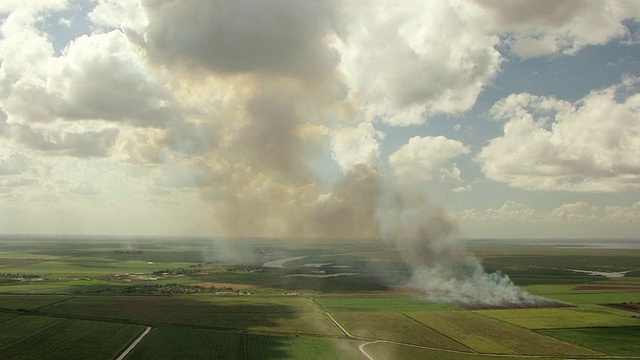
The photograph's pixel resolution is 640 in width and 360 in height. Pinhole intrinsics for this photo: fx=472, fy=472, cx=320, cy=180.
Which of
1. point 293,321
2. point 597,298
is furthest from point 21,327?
point 597,298

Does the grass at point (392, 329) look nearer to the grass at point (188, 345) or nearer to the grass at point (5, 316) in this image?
the grass at point (188, 345)

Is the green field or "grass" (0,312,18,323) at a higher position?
"grass" (0,312,18,323)

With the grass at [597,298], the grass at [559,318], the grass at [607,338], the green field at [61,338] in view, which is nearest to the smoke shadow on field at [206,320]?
the green field at [61,338]

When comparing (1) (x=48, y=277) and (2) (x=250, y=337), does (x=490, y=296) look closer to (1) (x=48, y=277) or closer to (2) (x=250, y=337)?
(2) (x=250, y=337)

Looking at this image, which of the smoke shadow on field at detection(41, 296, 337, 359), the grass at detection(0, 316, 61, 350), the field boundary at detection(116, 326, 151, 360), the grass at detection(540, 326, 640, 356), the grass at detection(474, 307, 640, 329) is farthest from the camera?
the grass at detection(474, 307, 640, 329)

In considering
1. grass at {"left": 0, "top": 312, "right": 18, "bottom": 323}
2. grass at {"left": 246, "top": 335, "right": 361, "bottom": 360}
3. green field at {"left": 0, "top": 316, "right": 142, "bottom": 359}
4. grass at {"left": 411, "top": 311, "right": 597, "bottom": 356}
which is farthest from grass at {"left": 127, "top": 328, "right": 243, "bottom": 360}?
grass at {"left": 411, "top": 311, "right": 597, "bottom": 356}

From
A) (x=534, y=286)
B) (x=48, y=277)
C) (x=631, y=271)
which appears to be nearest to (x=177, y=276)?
(x=48, y=277)

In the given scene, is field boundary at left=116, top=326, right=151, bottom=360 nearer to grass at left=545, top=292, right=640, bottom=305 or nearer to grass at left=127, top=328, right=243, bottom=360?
grass at left=127, top=328, right=243, bottom=360
